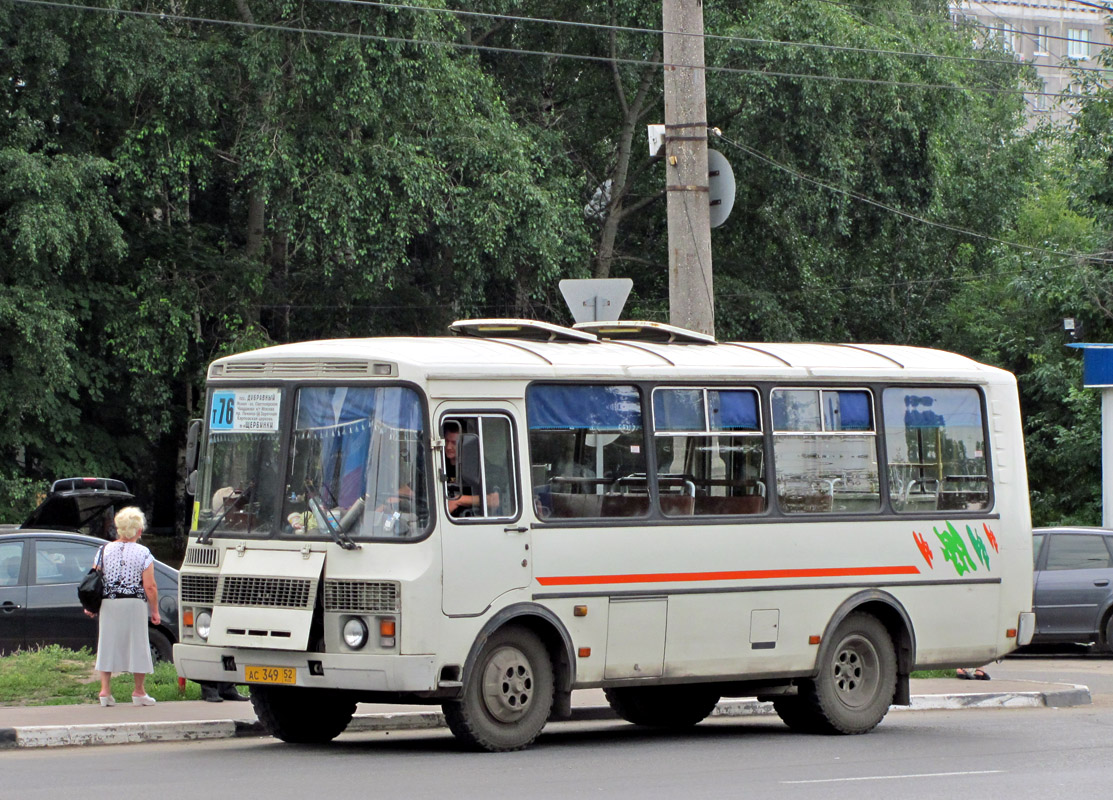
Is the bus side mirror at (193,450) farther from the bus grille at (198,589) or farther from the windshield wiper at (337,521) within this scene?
the windshield wiper at (337,521)

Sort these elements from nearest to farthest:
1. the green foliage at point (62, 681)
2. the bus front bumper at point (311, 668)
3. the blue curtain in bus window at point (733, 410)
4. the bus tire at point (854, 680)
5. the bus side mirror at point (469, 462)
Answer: the bus front bumper at point (311, 668), the bus side mirror at point (469, 462), the blue curtain in bus window at point (733, 410), the bus tire at point (854, 680), the green foliage at point (62, 681)

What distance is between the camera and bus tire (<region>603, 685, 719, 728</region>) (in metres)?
13.2

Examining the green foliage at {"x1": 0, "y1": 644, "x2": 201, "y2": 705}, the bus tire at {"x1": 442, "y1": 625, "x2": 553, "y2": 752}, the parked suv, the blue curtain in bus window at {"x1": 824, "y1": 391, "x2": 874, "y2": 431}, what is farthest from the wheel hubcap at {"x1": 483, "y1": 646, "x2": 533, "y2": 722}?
the parked suv

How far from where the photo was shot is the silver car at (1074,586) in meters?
20.5

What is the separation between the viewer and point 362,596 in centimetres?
1030

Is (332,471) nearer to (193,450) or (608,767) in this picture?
(193,450)

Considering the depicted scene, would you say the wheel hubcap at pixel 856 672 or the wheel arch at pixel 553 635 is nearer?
the wheel arch at pixel 553 635

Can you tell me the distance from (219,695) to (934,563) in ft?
19.5

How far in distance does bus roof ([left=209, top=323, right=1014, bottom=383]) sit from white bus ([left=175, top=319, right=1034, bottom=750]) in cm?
3

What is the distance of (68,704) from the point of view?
43.5ft

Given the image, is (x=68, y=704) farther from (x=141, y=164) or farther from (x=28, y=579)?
(x=141, y=164)

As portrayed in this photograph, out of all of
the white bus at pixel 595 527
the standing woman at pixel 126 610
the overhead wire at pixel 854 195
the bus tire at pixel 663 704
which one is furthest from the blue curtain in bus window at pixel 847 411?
the overhead wire at pixel 854 195

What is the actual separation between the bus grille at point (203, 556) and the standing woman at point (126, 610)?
2.27 metres

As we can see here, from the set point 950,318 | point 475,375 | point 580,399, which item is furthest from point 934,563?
point 950,318
